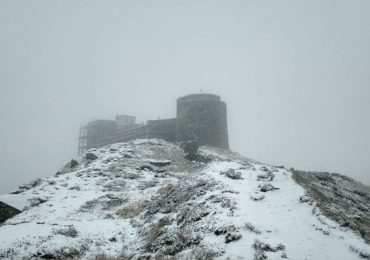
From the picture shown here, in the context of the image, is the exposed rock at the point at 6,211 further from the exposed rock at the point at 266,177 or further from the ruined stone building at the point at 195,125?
the ruined stone building at the point at 195,125

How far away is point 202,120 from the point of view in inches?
1636

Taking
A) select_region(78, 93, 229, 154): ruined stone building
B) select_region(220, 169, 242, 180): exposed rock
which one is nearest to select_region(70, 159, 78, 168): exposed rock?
select_region(78, 93, 229, 154): ruined stone building

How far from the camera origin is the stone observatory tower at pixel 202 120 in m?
41.3

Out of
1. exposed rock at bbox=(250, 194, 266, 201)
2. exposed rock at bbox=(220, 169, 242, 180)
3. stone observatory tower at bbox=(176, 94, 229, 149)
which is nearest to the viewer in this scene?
exposed rock at bbox=(250, 194, 266, 201)

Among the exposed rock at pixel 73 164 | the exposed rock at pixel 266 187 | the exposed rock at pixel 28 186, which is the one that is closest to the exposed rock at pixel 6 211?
the exposed rock at pixel 28 186

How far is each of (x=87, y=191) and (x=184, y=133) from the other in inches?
842

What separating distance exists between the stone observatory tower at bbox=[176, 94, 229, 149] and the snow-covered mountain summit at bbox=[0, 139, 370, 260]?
57.8 ft

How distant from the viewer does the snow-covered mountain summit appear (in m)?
10.5

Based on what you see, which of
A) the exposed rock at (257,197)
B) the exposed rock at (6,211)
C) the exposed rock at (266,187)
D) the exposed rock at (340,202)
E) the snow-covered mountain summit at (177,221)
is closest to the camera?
the snow-covered mountain summit at (177,221)

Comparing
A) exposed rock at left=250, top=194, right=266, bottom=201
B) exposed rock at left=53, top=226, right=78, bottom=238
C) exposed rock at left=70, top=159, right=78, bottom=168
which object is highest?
exposed rock at left=250, top=194, right=266, bottom=201

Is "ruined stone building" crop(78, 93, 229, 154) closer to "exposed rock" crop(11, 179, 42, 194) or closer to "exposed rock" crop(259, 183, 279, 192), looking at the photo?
"exposed rock" crop(11, 179, 42, 194)

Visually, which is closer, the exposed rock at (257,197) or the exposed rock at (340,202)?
the exposed rock at (340,202)

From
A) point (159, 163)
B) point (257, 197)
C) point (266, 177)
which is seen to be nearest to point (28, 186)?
point (159, 163)

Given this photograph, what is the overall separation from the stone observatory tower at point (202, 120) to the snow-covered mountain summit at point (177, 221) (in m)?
17.6
